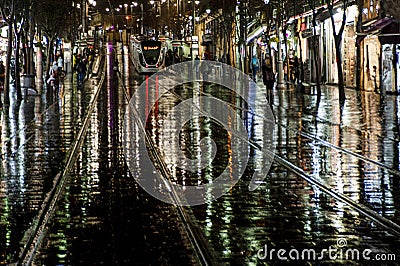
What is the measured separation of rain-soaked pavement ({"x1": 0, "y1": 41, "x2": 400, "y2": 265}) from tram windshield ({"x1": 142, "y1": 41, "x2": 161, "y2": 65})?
201 feet

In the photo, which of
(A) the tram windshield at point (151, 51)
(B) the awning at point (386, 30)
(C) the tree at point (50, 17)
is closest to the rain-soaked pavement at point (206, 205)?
(B) the awning at point (386, 30)

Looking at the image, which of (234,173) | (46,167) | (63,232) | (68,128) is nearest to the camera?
(63,232)

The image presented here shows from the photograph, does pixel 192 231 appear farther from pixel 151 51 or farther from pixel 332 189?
pixel 151 51

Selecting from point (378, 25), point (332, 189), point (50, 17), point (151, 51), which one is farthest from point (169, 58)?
point (332, 189)

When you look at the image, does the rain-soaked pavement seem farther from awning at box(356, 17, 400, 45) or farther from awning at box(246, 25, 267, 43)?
awning at box(246, 25, 267, 43)

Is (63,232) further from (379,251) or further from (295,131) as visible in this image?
(295,131)

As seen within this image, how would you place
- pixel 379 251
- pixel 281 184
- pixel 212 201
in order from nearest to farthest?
1. pixel 379 251
2. pixel 212 201
3. pixel 281 184

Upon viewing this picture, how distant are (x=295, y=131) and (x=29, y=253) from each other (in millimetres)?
15434

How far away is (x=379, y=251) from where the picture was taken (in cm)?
918

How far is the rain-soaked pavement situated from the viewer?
9.24m

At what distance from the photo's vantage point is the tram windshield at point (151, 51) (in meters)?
85.9

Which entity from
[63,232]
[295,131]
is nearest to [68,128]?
[295,131]

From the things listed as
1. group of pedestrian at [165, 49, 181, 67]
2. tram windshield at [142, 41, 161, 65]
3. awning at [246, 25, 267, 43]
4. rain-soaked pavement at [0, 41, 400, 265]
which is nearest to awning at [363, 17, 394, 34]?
rain-soaked pavement at [0, 41, 400, 265]

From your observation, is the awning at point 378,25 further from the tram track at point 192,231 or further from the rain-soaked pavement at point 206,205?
the tram track at point 192,231
